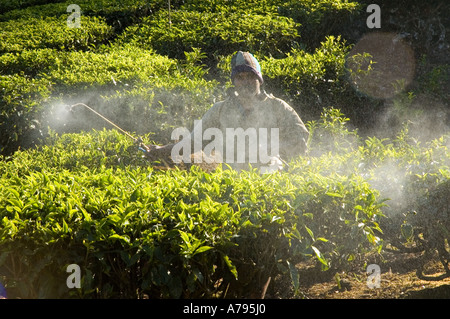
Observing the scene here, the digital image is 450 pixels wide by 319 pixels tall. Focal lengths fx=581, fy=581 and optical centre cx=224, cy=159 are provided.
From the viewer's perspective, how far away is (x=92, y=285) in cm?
364

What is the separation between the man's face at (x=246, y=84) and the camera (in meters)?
5.04

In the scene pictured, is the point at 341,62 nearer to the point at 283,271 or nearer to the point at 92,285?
the point at 283,271

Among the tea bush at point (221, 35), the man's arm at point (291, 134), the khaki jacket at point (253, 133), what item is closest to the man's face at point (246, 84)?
the khaki jacket at point (253, 133)

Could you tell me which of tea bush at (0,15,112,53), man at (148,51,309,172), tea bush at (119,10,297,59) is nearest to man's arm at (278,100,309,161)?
man at (148,51,309,172)

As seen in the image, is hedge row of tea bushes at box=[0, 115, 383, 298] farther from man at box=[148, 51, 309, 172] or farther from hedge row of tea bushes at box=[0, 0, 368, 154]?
hedge row of tea bushes at box=[0, 0, 368, 154]

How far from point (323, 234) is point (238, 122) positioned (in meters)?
1.55

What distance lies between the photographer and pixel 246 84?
507cm

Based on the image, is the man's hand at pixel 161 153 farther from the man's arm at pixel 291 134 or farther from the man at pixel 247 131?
the man's arm at pixel 291 134

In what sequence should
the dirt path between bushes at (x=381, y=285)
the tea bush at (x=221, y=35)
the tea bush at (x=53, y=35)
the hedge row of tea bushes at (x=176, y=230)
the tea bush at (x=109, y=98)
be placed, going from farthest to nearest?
the tea bush at (x=53, y=35), the tea bush at (x=221, y=35), the tea bush at (x=109, y=98), the dirt path between bushes at (x=381, y=285), the hedge row of tea bushes at (x=176, y=230)

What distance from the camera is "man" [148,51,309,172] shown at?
5.08 m

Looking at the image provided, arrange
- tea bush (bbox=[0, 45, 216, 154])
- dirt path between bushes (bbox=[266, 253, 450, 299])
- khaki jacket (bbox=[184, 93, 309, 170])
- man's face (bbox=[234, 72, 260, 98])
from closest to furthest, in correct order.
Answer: dirt path between bushes (bbox=[266, 253, 450, 299]) → man's face (bbox=[234, 72, 260, 98]) → khaki jacket (bbox=[184, 93, 309, 170]) → tea bush (bbox=[0, 45, 216, 154])

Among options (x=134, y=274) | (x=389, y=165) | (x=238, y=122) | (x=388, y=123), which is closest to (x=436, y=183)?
(x=389, y=165)

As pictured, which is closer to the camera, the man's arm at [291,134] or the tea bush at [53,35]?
the man's arm at [291,134]

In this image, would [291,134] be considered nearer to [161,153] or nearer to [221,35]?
[161,153]
